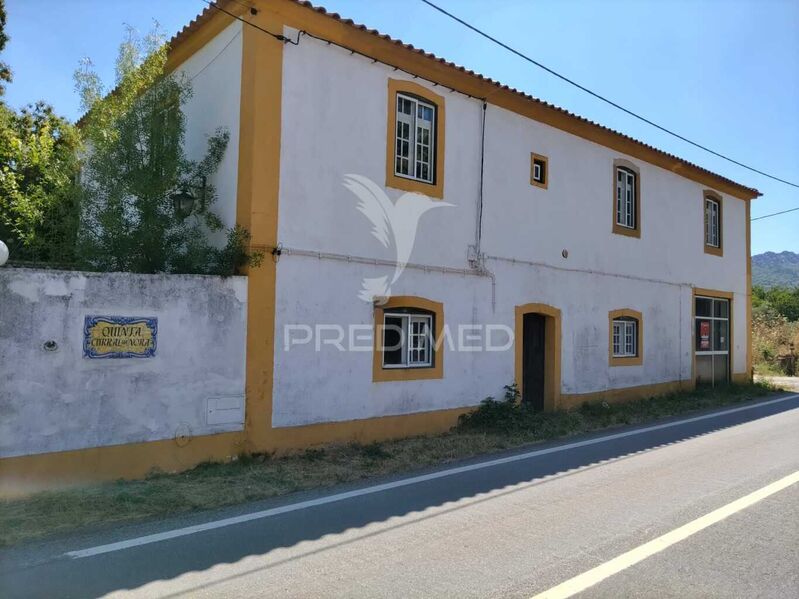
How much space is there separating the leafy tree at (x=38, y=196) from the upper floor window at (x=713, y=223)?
53.9 feet

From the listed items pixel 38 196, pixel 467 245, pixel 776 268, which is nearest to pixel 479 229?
pixel 467 245

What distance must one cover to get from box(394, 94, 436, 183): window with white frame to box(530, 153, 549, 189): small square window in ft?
9.28

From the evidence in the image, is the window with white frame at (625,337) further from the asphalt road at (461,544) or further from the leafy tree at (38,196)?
the leafy tree at (38,196)

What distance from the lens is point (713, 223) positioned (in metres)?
18.2

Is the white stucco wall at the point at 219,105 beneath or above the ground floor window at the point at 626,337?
above

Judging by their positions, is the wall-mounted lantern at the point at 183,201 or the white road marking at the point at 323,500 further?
the wall-mounted lantern at the point at 183,201

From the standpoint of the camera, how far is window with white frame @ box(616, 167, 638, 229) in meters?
14.5

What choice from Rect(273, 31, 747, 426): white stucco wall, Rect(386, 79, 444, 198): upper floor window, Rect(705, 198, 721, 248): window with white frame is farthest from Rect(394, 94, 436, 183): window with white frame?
Rect(705, 198, 721, 248): window with white frame

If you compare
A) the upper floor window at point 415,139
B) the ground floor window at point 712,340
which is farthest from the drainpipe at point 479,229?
the ground floor window at point 712,340

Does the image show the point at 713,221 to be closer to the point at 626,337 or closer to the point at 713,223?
the point at 713,223

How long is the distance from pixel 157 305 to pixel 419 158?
16.7 ft

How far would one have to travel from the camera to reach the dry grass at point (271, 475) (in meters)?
5.52

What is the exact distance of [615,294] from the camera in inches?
551

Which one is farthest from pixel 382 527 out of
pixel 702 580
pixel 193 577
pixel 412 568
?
pixel 702 580
